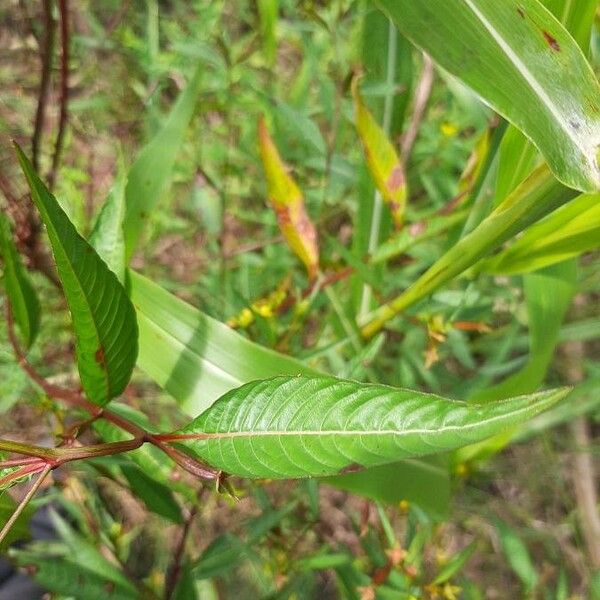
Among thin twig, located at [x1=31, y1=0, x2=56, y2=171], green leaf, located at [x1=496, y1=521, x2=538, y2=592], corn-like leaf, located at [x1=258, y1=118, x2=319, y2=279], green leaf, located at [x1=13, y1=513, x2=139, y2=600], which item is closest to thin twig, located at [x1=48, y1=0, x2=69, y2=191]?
thin twig, located at [x1=31, y1=0, x2=56, y2=171]

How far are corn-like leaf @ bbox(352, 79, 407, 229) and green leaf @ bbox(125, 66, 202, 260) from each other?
0.73 feet

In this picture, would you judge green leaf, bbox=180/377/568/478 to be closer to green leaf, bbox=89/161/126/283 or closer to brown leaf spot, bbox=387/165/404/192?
green leaf, bbox=89/161/126/283

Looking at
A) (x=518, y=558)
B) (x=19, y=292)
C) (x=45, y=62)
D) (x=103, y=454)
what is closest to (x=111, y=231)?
(x=19, y=292)

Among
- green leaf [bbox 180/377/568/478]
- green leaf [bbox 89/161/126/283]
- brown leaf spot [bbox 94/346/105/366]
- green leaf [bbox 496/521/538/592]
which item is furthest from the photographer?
green leaf [bbox 496/521/538/592]

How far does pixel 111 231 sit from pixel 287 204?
9.2 inches

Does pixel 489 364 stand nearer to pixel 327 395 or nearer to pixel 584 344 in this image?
pixel 584 344

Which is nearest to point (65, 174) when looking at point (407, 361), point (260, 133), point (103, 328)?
point (260, 133)

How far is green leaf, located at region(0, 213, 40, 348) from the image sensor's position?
663mm

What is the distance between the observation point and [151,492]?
28.7 inches

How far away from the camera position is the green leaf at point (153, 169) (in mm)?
789

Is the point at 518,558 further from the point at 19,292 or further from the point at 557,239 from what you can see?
the point at 19,292

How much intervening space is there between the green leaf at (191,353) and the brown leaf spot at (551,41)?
40cm

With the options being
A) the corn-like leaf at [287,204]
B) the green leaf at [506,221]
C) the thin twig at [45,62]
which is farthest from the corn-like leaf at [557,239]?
the thin twig at [45,62]

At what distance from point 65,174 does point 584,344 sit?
47.8 inches
